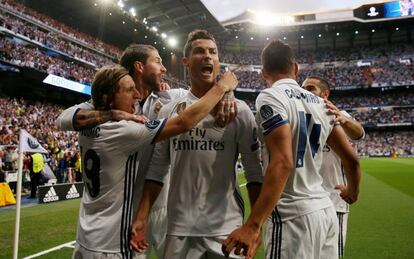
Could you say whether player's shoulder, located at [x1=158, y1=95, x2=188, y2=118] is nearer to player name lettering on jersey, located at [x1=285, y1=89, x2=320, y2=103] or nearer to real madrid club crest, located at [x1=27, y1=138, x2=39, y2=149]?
player name lettering on jersey, located at [x1=285, y1=89, x2=320, y2=103]

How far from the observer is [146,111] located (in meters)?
3.58

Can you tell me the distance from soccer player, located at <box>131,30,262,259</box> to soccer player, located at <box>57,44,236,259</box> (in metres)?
0.14

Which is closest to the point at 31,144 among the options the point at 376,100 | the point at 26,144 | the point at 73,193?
the point at 26,144

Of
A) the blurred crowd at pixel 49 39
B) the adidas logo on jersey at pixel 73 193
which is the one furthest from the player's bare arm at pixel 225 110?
the blurred crowd at pixel 49 39

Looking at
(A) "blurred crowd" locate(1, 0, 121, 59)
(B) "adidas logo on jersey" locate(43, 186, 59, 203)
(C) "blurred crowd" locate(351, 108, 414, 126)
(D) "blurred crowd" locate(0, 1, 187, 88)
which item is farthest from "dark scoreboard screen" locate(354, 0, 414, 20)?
(B) "adidas logo on jersey" locate(43, 186, 59, 203)

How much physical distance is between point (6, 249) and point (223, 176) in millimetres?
5857

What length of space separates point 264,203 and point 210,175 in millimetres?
532

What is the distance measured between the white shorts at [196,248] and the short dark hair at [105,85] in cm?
108

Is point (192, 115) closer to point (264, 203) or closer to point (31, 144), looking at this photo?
point (264, 203)

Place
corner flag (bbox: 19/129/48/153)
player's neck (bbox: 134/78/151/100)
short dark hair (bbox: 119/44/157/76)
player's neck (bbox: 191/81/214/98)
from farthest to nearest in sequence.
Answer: corner flag (bbox: 19/129/48/153) < player's neck (bbox: 134/78/151/100) < short dark hair (bbox: 119/44/157/76) < player's neck (bbox: 191/81/214/98)

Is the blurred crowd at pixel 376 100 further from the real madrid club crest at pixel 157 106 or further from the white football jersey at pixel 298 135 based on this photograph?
the white football jersey at pixel 298 135

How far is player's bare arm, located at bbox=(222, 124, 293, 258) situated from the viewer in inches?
85.2

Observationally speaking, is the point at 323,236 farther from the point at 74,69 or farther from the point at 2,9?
the point at 74,69

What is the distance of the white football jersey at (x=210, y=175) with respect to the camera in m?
2.52
